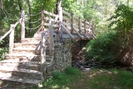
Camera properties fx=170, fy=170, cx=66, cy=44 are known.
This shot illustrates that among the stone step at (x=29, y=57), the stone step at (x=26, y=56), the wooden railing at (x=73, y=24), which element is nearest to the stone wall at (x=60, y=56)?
the stone step at (x=29, y=57)

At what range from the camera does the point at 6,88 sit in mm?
5656

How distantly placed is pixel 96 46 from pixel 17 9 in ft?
20.8

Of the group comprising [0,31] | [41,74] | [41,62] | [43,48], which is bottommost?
[41,74]

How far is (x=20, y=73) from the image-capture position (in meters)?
6.38

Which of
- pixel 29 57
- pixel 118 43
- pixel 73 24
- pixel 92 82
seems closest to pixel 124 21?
pixel 118 43

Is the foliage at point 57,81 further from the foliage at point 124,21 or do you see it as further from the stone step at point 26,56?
the foliage at point 124,21

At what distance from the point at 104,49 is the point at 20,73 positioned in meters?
5.28

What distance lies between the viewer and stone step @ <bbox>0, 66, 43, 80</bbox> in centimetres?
611

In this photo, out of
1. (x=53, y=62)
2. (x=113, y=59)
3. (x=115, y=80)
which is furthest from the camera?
(x=113, y=59)

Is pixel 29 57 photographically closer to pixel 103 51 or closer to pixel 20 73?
pixel 20 73

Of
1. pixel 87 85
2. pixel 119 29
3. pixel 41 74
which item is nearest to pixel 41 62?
pixel 41 74

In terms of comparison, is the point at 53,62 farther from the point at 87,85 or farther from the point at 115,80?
the point at 115,80

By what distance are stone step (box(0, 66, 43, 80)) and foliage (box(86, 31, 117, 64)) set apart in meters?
4.77

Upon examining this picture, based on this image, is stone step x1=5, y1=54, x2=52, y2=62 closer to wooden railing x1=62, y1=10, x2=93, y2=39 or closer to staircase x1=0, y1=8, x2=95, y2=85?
staircase x1=0, y1=8, x2=95, y2=85
